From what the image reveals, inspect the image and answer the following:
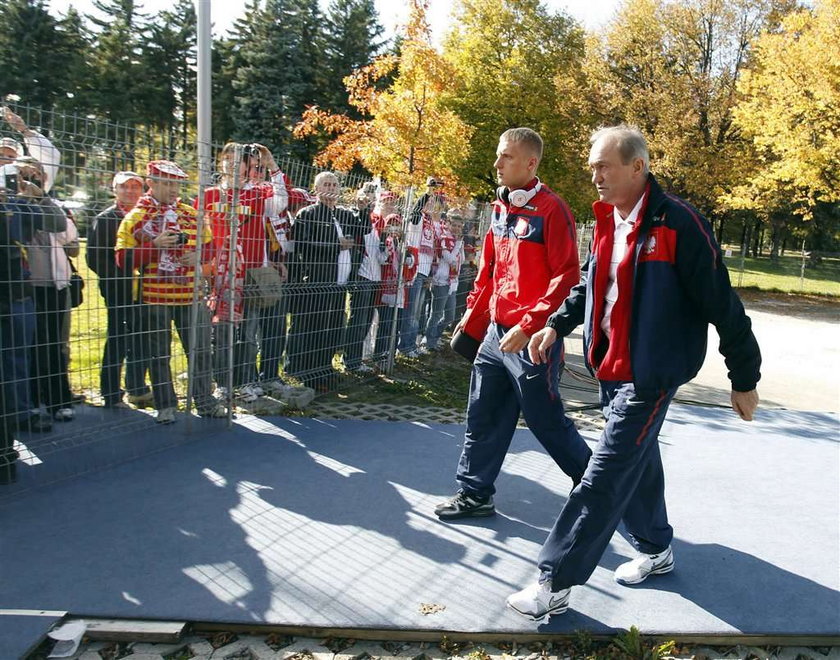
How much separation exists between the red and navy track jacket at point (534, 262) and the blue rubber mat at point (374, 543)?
1265 millimetres

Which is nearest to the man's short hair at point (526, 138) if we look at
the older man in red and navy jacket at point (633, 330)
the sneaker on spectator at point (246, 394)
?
the older man in red and navy jacket at point (633, 330)

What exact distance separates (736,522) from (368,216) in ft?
15.0

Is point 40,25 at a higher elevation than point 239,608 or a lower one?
higher

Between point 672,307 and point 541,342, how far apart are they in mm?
644

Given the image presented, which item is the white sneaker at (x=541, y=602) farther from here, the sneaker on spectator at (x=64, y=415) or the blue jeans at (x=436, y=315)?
the blue jeans at (x=436, y=315)

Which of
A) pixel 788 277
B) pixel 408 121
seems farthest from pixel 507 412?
pixel 788 277

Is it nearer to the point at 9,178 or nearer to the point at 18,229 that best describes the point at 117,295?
the point at 18,229

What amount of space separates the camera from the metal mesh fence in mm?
14

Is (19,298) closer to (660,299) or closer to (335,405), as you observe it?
(335,405)

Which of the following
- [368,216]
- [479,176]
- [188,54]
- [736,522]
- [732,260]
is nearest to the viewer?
[736,522]

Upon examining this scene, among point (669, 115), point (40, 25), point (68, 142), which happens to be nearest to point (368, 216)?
point (68, 142)

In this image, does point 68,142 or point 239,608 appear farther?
point 68,142

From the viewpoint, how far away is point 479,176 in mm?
28297

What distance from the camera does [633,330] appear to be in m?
2.78
